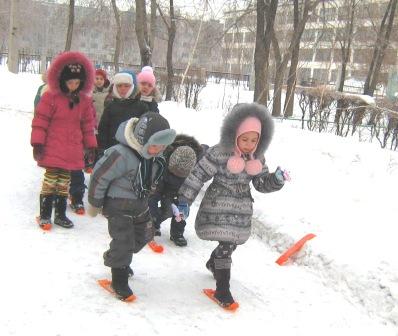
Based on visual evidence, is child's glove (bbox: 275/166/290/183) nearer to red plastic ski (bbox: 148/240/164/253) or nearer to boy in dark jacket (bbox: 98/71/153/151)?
red plastic ski (bbox: 148/240/164/253)

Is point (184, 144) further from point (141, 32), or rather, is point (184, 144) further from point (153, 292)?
point (141, 32)

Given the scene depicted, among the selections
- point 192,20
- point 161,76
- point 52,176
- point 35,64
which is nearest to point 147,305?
point 52,176

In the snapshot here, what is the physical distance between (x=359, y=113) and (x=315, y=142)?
13.2 ft

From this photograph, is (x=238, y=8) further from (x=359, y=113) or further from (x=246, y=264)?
(x=246, y=264)

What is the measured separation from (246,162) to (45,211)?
2.10 metres

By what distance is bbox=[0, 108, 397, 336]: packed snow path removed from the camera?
3115 mm

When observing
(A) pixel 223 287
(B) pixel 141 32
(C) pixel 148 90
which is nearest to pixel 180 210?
(A) pixel 223 287

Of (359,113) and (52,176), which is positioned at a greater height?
(359,113)

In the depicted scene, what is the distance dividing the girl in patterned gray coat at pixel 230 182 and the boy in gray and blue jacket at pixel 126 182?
36 cm

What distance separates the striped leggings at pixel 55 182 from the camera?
454cm

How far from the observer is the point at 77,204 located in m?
5.25

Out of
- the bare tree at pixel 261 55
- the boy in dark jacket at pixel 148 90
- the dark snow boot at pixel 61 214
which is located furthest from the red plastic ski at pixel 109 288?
the bare tree at pixel 261 55

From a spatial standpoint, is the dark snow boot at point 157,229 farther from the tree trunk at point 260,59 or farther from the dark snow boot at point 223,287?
the tree trunk at point 260,59

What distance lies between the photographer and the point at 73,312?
3.14m
